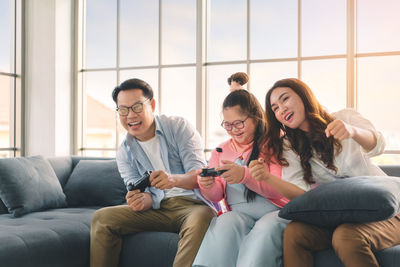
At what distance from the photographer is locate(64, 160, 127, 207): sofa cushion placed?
3.09 metres

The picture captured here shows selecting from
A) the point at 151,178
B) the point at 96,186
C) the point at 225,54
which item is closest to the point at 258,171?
the point at 151,178

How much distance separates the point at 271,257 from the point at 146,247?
0.79 m

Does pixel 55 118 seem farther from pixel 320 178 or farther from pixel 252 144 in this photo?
pixel 320 178

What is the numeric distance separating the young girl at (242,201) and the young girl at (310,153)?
8 centimetres

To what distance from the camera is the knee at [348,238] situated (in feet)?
5.26

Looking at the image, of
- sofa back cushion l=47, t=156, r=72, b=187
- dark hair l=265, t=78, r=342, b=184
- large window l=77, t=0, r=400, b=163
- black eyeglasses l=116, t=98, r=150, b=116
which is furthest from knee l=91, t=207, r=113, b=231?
large window l=77, t=0, r=400, b=163

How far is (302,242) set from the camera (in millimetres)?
1722

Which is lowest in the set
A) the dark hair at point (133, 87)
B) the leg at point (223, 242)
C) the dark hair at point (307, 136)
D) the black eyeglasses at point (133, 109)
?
the leg at point (223, 242)

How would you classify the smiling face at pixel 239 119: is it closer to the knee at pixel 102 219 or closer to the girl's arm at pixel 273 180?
the girl's arm at pixel 273 180

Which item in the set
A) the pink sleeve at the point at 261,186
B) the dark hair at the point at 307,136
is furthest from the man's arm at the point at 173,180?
the dark hair at the point at 307,136

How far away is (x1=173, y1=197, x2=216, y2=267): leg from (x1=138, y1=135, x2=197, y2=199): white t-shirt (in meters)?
0.06

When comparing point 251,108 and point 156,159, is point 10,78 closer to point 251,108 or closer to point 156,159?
point 156,159

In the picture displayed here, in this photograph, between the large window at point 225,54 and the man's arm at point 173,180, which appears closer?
the man's arm at point 173,180

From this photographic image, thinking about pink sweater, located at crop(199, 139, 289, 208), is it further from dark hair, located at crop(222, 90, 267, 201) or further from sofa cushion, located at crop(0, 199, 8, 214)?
sofa cushion, located at crop(0, 199, 8, 214)
